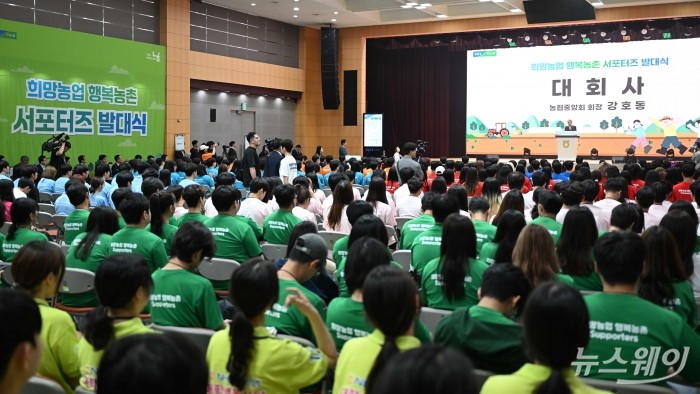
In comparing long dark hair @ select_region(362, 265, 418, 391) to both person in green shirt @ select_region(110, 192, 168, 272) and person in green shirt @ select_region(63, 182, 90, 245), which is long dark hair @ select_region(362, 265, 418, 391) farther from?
person in green shirt @ select_region(63, 182, 90, 245)

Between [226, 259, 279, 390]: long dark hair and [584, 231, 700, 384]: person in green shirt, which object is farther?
[584, 231, 700, 384]: person in green shirt

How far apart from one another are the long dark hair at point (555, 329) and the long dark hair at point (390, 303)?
0.36 m

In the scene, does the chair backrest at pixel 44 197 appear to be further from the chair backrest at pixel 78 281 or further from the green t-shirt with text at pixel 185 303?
the green t-shirt with text at pixel 185 303

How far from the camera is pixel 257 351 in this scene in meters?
2.31

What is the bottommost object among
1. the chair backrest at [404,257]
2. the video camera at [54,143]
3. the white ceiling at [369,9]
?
the chair backrest at [404,257]

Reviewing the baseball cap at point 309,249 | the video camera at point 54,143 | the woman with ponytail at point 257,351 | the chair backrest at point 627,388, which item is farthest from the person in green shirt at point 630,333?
the video camera at point 54,143

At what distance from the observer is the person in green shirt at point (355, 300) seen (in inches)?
108

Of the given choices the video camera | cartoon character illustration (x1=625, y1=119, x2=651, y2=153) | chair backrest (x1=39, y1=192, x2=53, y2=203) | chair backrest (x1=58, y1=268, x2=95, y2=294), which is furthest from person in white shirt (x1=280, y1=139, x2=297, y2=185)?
cartoon character illustration (x1=625, y1=119, x2=651, y2=153)

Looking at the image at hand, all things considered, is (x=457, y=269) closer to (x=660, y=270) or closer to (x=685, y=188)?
(x=660, y=270)

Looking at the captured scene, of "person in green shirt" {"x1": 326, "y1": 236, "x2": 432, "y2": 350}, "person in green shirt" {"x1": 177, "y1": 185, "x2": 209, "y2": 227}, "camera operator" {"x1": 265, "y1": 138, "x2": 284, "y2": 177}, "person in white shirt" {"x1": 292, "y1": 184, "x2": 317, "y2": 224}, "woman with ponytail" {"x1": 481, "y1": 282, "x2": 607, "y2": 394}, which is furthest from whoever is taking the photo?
"camera operator" {"x1": 265, "y1": 138, "x2": 284, "y2": 177}

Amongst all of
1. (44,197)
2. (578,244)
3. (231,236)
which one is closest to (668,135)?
(44,197)

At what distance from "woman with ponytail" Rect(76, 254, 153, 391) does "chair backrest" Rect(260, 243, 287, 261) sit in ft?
8.79

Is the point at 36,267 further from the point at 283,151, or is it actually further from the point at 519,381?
the point at 283,151

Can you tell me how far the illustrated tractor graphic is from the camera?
65.3ft
